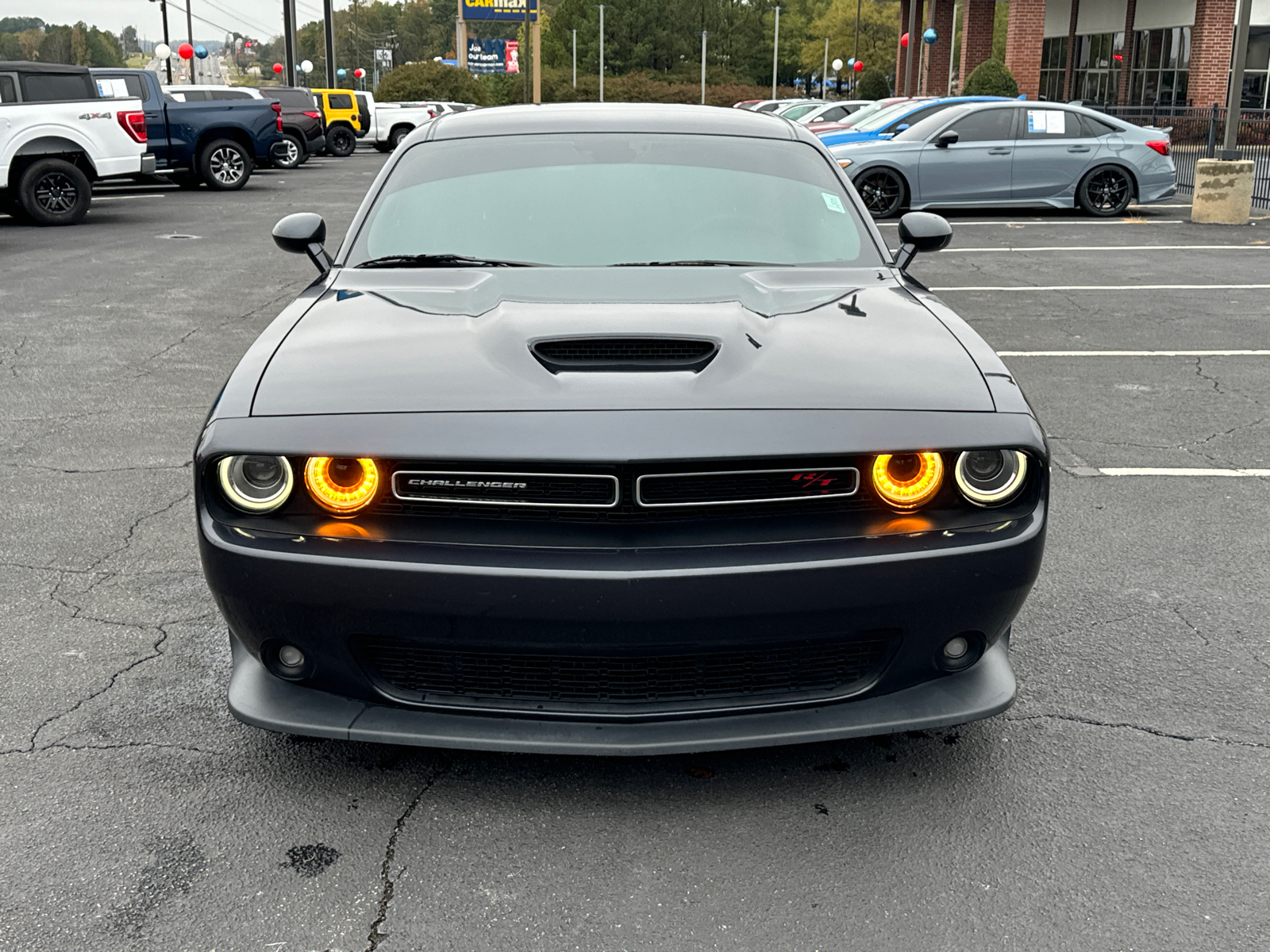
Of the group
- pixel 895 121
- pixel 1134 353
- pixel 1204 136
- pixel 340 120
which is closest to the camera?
pixel 1134 353

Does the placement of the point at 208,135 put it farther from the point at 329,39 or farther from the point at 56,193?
the point at 329,39

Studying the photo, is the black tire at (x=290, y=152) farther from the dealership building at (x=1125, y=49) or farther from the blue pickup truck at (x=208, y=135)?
the dealership building at (x=1125, y=49)

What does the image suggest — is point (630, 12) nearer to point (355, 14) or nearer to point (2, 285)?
point (355, 14)

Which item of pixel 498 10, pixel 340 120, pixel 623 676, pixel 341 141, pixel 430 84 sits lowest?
pixel 623 676

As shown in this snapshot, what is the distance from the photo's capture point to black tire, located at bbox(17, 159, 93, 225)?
1516cm

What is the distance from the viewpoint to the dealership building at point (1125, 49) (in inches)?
1226

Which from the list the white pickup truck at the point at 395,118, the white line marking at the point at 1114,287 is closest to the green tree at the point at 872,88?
the white pickup truck at the point at 395,118

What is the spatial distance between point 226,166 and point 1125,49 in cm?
2696

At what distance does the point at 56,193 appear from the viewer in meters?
15.6

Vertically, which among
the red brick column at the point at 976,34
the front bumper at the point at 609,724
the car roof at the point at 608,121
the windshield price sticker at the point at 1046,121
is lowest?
the front bumper at the point at 609,724

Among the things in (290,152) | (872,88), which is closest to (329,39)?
(290,152)

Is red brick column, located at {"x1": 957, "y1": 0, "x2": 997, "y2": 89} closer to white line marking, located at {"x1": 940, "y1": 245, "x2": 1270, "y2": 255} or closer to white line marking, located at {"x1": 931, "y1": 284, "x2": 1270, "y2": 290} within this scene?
white line marking, located at {"x1": 940, "y1": 245, "x2": 1270, "y2": 255}

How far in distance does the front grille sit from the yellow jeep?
3384 centimetres

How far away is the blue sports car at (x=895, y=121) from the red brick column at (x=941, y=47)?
27577 mm
